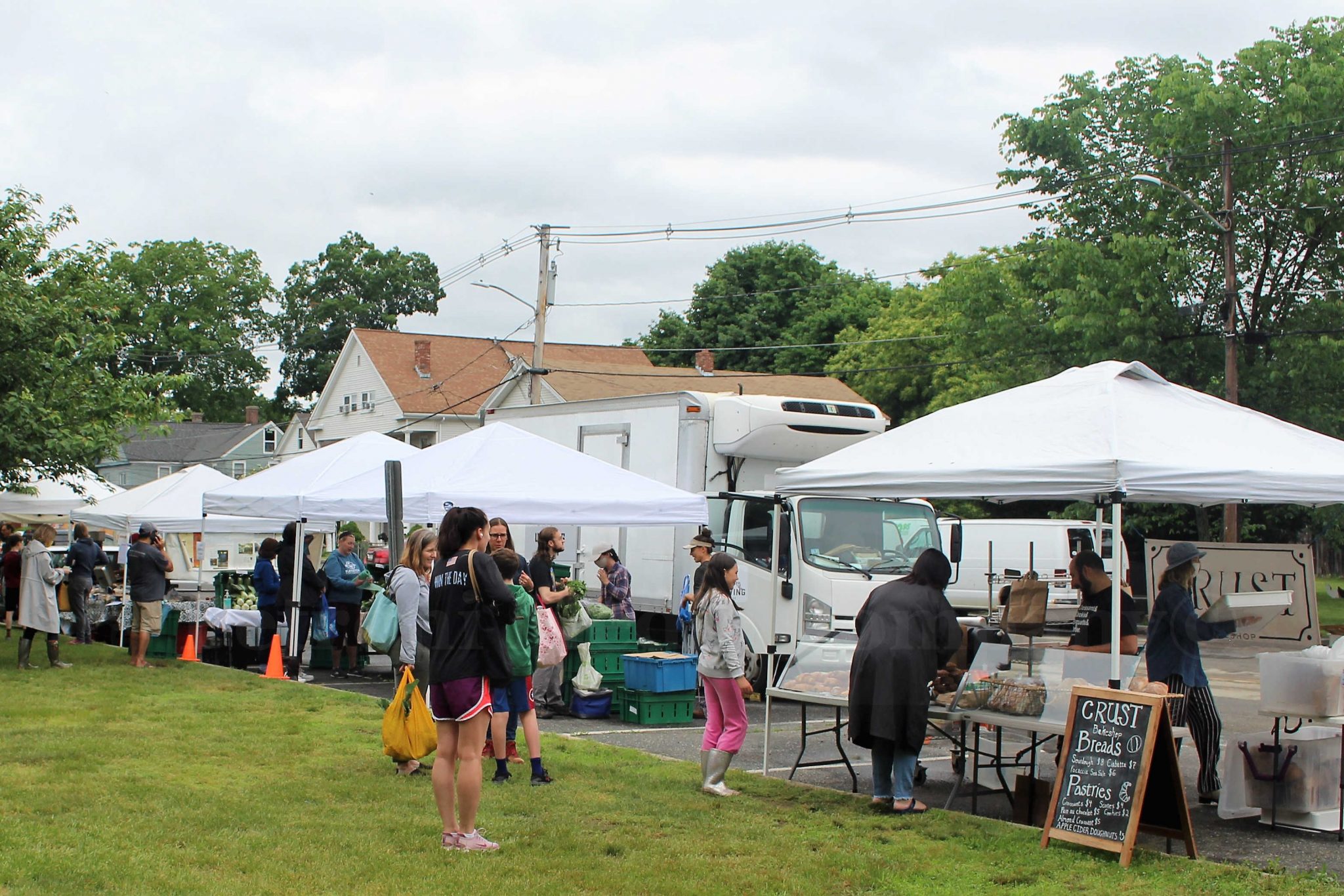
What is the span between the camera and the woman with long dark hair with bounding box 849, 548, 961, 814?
7.66 metres

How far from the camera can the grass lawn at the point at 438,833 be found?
625cm

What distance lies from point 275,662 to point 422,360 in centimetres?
3312

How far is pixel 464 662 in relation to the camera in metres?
6.67

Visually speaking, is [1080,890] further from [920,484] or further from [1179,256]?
[1179,256]

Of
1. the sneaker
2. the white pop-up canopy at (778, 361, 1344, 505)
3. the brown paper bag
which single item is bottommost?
the sneaker

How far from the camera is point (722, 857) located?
681 cm

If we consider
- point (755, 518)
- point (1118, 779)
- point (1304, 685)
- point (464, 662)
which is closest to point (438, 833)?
point (464, 662)

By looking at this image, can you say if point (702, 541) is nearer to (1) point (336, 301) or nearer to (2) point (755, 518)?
(2) point (755, 518)

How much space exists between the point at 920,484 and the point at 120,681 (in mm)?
9716

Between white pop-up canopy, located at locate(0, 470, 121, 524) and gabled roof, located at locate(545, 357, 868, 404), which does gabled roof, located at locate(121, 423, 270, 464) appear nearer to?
gabled roof, located at locate(545, 357, 868, 404)

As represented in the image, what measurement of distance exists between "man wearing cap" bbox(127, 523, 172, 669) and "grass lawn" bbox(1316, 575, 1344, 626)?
50.9 feet

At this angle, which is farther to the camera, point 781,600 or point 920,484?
point 781,600

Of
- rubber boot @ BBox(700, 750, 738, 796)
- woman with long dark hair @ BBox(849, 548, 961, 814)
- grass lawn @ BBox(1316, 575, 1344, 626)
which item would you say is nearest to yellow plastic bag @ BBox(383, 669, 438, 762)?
rubber boot @ BBox(700, 750, 738, 796)

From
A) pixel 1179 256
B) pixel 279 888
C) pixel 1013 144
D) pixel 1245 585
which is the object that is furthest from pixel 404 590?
pixel 1013 144
